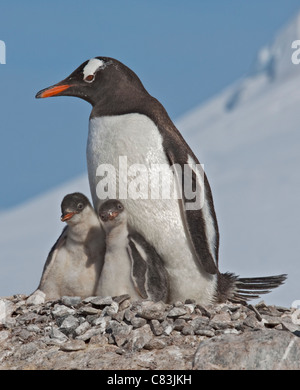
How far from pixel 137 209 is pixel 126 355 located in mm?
→ 1491

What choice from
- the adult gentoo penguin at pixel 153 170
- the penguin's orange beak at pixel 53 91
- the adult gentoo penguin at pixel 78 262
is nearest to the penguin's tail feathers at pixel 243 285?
the adult gentoo penguin at pixel 153 170

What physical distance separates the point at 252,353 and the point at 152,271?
1.46m

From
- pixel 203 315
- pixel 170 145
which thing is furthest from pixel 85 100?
pixel 203 315

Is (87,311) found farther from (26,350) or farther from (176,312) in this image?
(176,312)

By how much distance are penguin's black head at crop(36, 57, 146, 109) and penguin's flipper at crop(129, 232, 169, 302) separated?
1.21 metres

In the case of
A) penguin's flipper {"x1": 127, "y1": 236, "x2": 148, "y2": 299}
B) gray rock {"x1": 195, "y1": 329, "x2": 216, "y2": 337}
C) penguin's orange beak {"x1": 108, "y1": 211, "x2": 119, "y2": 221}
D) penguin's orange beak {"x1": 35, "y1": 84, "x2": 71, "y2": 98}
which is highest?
penguin's orange beak {"x1": 35, "y1": 84, "x2": 71, "y2": 98}

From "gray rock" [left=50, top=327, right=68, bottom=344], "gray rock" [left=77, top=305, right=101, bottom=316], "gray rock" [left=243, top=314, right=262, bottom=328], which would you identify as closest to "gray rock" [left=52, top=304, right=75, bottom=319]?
"gray rock" [left=77, top=305, right=101, bottom=316]

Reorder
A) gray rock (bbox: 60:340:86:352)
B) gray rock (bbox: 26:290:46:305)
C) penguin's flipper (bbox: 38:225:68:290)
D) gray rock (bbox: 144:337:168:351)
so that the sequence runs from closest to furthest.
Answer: gray rock (bbox: 144:337:168:351)
gray rock (bbox: 60:340:86:352)
gray rock (bbox: 26:290:46:305)
penguin's flipper (bbox: 38:225:68:290)

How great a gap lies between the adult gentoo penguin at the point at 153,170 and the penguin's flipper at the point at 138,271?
0.85 ft

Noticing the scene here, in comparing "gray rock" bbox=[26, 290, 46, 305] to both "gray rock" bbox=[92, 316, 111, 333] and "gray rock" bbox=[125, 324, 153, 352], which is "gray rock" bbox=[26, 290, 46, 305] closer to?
"gray rock" bbox=[92, 316, 111, 333]

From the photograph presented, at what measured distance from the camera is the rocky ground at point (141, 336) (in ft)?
14.5

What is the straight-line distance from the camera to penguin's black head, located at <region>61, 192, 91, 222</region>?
5.71 metres

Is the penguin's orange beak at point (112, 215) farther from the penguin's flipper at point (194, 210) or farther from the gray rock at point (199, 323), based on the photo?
the gray rock at point (199, 323)
